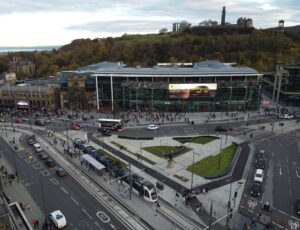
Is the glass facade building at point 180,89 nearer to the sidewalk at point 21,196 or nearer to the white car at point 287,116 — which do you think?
the white car at point 287,116

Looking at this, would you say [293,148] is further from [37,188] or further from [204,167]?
[37,188]

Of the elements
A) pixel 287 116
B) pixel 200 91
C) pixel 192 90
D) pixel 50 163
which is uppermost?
pixel 192 90

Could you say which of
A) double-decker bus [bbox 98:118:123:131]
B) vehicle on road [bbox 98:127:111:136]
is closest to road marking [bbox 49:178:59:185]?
vehicle on road [bbox 98:127:111:136]

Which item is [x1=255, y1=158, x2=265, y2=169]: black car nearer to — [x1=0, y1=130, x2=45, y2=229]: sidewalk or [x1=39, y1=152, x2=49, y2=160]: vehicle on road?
[x1=0, y1=130, x2=45, y2=229]: sidewalk

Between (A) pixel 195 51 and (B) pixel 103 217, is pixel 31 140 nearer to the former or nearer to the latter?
(B) pixel 103 217

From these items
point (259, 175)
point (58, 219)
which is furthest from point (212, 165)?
point (58, 219)
